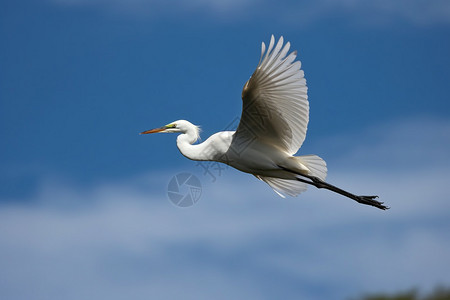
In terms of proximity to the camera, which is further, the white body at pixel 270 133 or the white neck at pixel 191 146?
the white neck at pixel 191 146

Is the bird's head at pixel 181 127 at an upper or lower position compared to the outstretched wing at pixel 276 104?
upper

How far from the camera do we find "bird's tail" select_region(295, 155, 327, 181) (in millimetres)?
8797

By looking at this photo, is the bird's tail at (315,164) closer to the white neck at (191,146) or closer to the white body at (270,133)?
the white body at (270,133)

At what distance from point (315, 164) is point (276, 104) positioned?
128cm

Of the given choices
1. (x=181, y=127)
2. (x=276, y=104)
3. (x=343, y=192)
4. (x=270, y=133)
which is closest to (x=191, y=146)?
(x=181, y=127)

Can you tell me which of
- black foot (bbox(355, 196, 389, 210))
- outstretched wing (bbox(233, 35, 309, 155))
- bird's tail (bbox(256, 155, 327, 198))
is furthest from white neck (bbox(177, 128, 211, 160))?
black foot (bbox(355, 196, 389, 210))

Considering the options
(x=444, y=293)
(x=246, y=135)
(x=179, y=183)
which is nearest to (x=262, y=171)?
(x=246, y=135)

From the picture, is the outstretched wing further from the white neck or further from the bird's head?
the bird's head

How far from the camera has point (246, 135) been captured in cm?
862

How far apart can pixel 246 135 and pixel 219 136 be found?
412 millimetres

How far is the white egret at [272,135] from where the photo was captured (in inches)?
305

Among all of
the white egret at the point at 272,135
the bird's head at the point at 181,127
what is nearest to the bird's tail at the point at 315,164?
the white egret at the point at 272,135

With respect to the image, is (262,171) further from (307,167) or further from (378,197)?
(378,197)

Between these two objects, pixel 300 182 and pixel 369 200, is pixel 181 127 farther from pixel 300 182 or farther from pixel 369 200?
pixel 369 200
